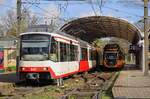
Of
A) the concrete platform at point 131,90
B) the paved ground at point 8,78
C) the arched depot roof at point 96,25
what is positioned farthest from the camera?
the arched depot roof at point 96,25

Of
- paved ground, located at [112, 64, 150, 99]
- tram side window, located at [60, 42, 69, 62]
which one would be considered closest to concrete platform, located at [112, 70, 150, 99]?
paved ground, located at [112, 64, 150, 99]

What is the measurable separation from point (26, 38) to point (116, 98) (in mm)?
10108

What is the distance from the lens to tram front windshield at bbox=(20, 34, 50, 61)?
2547 cm

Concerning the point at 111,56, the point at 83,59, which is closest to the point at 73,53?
the point at 83,59

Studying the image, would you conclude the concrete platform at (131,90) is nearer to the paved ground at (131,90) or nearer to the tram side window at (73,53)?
the paved ground at (131,90)

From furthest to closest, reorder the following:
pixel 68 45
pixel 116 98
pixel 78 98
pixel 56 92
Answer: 1. pixel 68 45
2. pixel 56 92
3. pixel 78 98
4. pixel 116 98

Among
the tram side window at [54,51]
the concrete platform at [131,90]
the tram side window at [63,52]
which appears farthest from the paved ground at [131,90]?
the tram side window at [54,51]

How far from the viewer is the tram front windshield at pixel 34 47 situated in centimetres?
2547

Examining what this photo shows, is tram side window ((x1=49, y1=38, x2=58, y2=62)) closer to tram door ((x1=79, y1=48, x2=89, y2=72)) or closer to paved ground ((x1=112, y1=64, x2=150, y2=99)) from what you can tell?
paved ground ((x1=112, y1=64, x2=150, y2=99))

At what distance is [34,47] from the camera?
25.6m

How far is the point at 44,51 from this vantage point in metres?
25.5

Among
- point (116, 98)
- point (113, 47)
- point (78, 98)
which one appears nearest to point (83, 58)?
Result: point (113, 47)

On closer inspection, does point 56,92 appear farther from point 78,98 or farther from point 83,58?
point 83,58

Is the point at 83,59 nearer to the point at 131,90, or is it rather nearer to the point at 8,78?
the point at 8,78
